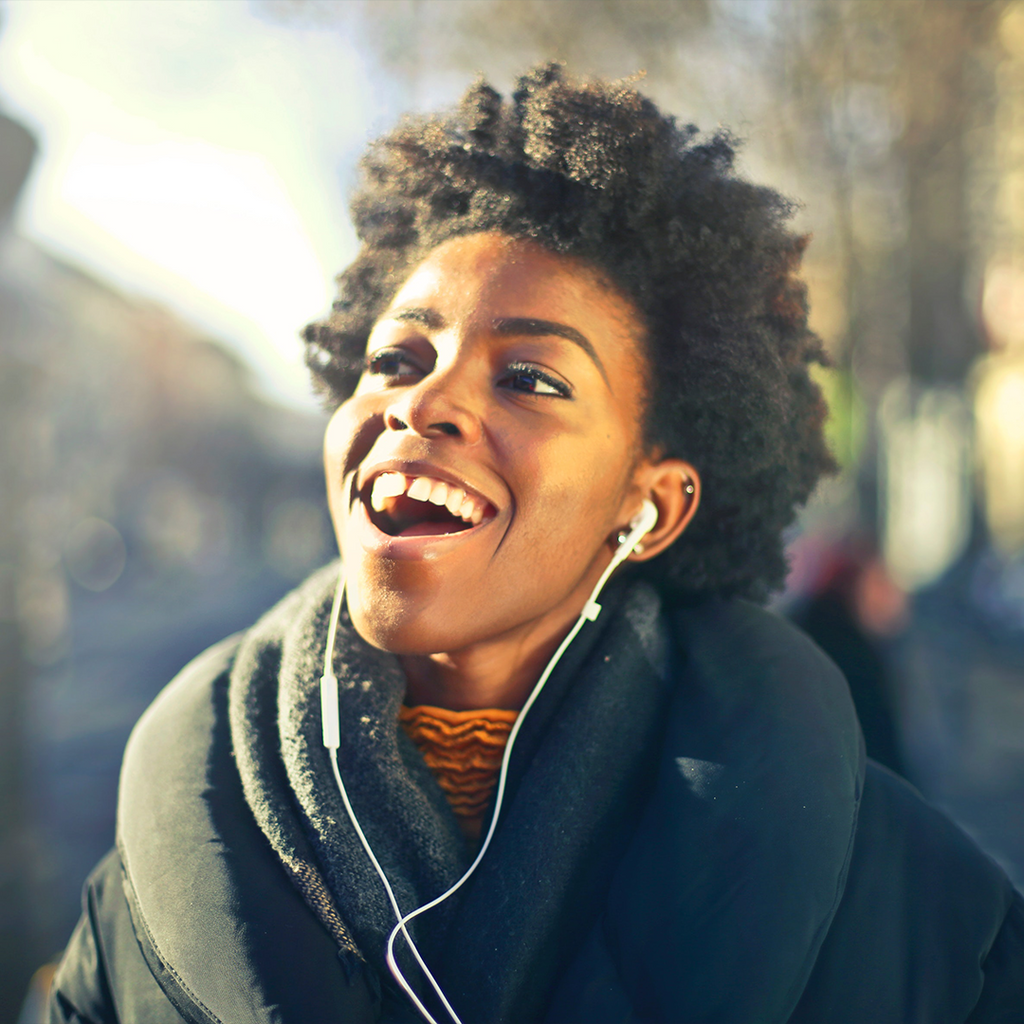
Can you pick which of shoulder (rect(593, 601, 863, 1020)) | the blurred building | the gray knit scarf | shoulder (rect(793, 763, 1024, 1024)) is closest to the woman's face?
the gray knit scarf

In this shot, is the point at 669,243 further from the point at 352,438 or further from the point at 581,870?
the point at 581,870

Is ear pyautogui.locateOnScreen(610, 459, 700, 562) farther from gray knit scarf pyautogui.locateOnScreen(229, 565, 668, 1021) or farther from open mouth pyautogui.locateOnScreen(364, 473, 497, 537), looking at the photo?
open mouth pyautogui.locateOnScreen(364, 473, 497, 537)

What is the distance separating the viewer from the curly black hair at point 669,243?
78.0 inches

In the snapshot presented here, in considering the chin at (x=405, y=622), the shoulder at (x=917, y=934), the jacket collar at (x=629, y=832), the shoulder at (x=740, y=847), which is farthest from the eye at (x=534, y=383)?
the shoulder at (x=917, y=934)

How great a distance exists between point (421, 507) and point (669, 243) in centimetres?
92

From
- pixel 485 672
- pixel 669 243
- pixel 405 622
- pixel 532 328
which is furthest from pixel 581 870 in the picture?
pixel 669 243

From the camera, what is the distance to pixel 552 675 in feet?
6.57

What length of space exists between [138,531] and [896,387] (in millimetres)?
29531

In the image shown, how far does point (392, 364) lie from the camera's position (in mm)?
2000

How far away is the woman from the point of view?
5.07 ft

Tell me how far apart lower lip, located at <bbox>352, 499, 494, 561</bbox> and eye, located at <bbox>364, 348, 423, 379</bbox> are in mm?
429

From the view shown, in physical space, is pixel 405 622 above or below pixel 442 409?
below

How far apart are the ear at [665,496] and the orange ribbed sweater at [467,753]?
0.58 m

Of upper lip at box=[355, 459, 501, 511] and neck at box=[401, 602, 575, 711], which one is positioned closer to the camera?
upper lip at box=[355, 459, 501, 511]
